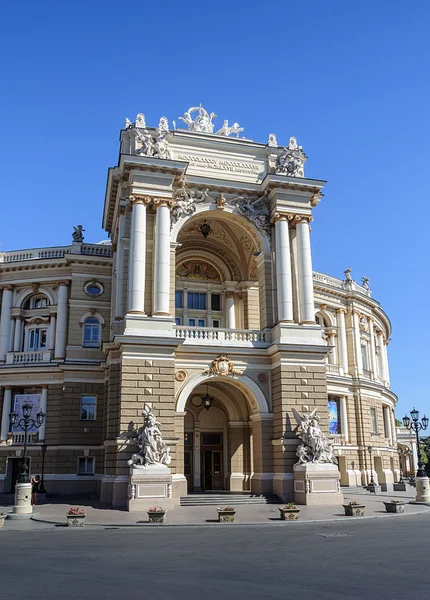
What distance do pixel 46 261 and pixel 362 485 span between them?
29.0 meters

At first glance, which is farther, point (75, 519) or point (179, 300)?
point (179, 300)

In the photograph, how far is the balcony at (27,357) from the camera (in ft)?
128

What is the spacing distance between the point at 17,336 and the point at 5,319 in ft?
4.66

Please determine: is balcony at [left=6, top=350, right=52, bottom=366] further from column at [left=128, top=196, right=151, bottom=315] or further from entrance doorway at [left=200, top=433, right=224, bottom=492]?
column at [left=128, top=196, right=151, bottom=315]

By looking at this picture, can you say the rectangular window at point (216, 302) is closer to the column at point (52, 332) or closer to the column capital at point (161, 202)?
the column capital at point (161, 202)

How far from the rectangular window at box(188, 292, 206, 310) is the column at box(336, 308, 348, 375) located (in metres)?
15.1

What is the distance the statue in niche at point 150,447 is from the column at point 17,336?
660 inches

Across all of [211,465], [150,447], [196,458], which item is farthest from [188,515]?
[211,465]

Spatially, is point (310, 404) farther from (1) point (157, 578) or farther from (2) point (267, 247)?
(1) point (157, 578)

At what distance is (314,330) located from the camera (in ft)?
103

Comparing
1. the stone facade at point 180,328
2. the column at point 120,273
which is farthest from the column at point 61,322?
the column at point 120,273

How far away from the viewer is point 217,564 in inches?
483

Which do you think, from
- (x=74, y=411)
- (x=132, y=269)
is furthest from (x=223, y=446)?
(x=132, y=269)

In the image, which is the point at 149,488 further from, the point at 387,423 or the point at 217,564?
the point at 387,423
